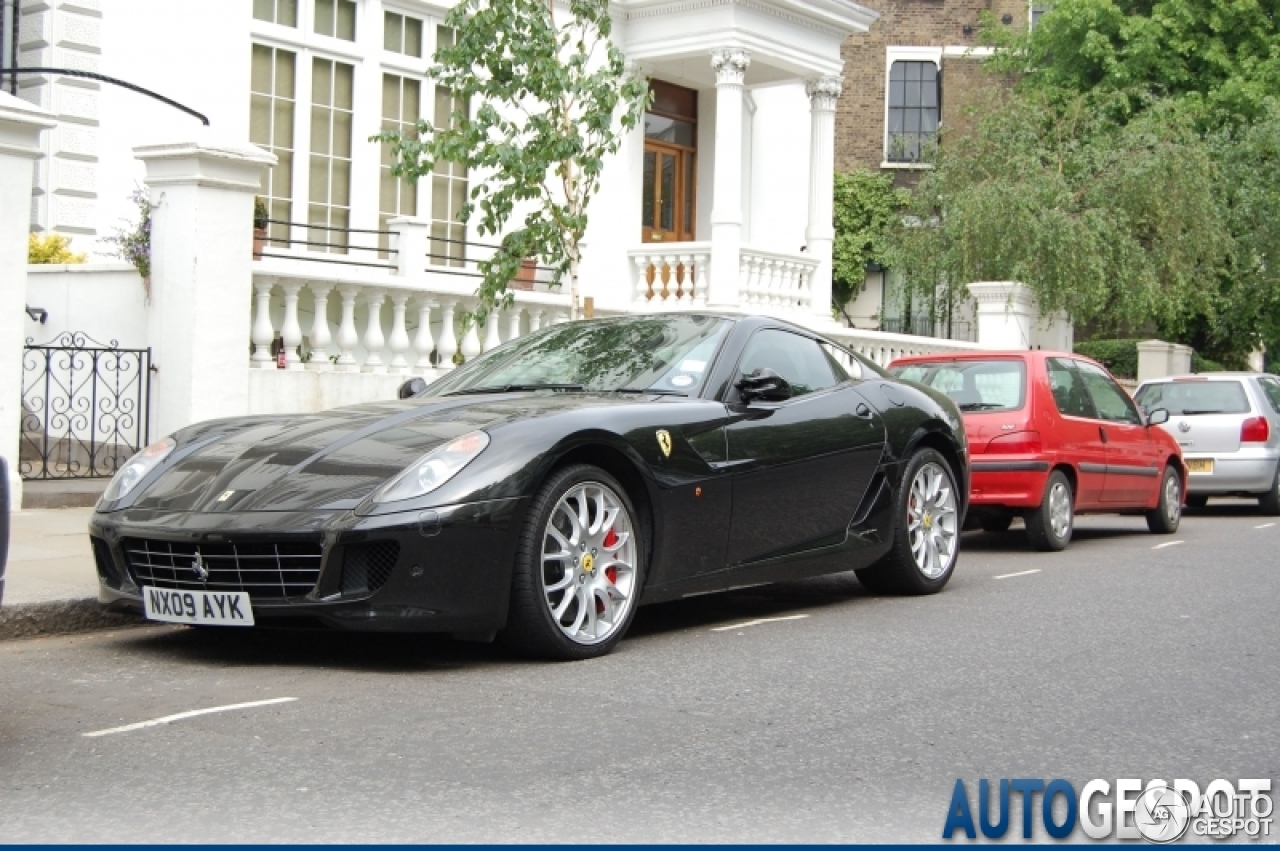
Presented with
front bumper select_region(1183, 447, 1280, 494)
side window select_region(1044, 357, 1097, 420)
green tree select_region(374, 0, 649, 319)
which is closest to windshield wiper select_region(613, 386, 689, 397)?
side window select_region(1044, 357, 1097, 420)

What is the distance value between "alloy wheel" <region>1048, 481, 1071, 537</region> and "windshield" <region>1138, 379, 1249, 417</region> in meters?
5.36

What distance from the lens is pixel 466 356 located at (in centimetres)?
1514

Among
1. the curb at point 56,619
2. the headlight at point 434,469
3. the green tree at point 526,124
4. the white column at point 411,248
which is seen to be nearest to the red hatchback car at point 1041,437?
the green tree at point 526,124

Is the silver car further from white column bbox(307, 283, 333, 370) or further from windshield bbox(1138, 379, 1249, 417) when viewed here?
white column bbox(307, 283, 333, 370)

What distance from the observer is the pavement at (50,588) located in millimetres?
7465

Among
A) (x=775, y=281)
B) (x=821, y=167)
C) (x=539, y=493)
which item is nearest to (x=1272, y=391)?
(x=775, y=281)

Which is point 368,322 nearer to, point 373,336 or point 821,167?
point 373,336

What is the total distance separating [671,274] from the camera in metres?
21.7

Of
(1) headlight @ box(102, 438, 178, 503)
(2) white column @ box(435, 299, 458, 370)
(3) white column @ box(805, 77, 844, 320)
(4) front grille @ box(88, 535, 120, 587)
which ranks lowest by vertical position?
(4) front grille @ box(88, 535, 120, 587)

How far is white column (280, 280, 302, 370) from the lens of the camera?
1313cm

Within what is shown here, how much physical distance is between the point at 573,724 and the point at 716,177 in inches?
639

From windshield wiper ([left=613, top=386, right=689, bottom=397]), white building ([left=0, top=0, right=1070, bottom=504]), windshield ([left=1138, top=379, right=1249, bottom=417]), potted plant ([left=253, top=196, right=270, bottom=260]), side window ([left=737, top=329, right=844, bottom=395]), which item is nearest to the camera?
windshield wiper ([left=613, top=386, right=689, bottom=397])

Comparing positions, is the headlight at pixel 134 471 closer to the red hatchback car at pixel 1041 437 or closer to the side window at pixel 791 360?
the side window at pixel 791 360

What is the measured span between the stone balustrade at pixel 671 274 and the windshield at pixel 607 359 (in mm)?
12634
